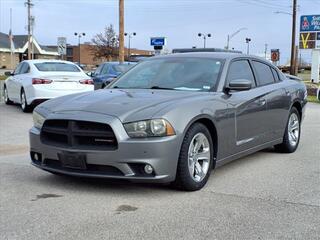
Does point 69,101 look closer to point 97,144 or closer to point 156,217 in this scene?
point 97,144

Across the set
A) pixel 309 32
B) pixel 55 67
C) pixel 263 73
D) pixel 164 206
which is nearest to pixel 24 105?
pixel 55 67

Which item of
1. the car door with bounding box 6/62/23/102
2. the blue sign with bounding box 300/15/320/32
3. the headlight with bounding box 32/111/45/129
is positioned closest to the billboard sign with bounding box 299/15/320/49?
the blue sign with bounding box 300/15/320/32

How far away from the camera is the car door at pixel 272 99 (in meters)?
7.44

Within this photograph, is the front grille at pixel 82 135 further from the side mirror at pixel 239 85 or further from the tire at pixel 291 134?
the tire at pixel 291 134

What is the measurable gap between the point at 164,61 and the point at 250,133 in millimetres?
1494

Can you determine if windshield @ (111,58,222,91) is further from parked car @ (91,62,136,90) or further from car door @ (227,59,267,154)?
parked car @ (91,62,136,90)

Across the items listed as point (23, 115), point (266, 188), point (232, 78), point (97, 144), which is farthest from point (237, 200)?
point (23, 115)

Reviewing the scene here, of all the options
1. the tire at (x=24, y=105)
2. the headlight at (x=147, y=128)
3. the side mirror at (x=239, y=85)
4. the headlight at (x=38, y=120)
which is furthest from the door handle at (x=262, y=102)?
the tire at (x=24, y=105)

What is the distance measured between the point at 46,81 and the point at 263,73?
25.1 feet

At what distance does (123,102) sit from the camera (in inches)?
225

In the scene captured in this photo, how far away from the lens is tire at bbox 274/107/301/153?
816cm

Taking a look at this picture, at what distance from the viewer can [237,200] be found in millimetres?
5367

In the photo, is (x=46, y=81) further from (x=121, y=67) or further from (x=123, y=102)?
(x=123, y=102)

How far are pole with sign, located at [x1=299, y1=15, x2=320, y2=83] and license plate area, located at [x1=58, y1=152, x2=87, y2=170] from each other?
104 feet
